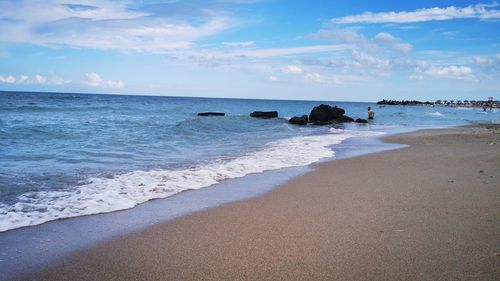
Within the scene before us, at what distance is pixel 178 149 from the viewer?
15.6m

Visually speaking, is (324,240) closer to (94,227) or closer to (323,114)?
(94,227)

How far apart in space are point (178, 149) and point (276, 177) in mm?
7087

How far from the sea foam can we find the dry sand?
5.43 feet

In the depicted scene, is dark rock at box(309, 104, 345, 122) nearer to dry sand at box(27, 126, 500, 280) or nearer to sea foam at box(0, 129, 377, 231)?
A: sea foam at box(0, 129, 377, 231)

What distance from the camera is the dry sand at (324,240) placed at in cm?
398

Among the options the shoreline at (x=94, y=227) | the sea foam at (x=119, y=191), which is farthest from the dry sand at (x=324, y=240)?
the sea foam at (x=119, y=191)

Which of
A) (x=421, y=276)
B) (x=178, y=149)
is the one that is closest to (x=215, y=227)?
(x=421, y=276)

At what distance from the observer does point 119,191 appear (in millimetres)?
7621

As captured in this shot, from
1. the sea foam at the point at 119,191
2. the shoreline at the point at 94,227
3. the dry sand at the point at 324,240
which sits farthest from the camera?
the sea foam at the point at 119,191

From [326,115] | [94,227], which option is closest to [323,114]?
[326,115]

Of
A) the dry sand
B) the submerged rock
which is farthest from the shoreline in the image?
the submerged rock

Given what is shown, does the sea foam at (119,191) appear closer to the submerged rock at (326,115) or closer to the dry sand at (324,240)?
the dry sand at (324,240)

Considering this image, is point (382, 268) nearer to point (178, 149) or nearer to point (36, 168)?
point (36, 168)

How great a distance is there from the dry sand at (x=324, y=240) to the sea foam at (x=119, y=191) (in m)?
1.65
